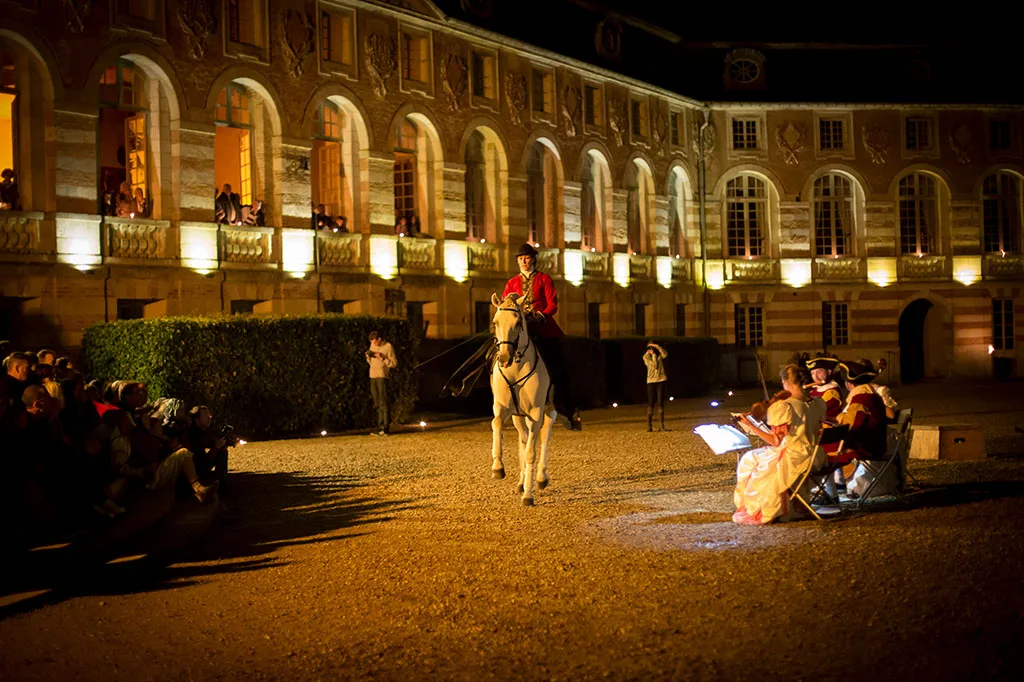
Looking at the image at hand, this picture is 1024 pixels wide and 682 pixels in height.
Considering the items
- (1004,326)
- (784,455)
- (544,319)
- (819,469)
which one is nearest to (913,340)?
(1004,326)

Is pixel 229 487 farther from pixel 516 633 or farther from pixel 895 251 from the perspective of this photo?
pixel 895 251

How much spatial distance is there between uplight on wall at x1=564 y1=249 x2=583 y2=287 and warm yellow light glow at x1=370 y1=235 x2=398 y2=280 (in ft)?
26.9

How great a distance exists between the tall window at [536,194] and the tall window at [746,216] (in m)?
12.1

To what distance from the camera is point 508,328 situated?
1285 cm

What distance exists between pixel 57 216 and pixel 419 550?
54.1 ft

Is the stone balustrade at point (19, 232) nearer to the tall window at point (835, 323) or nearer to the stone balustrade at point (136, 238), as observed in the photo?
the stone balustrade at point (136, 238)

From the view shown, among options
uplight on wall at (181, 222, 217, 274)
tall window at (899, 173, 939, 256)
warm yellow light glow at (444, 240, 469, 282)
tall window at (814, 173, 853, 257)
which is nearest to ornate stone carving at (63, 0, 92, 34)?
uplight on wall at (181, 222, 217, 274)

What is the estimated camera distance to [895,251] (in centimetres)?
4706

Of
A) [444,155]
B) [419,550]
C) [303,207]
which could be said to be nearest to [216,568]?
[419,550]

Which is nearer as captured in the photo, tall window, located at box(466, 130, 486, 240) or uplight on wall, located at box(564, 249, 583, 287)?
tall window, located at box(466, 130, 486, 240)

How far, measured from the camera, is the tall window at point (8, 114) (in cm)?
2339

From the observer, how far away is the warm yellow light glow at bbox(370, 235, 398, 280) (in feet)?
101

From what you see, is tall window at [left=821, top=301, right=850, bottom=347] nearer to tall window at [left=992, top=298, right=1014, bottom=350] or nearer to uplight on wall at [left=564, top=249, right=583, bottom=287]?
tall window at [left=992, top=298, right=1014, bottom=350]

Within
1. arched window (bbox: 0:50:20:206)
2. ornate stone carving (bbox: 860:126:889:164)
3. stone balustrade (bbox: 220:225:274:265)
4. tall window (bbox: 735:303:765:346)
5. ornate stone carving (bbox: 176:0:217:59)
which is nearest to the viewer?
arched window (bbox: 0:50:20:206)
